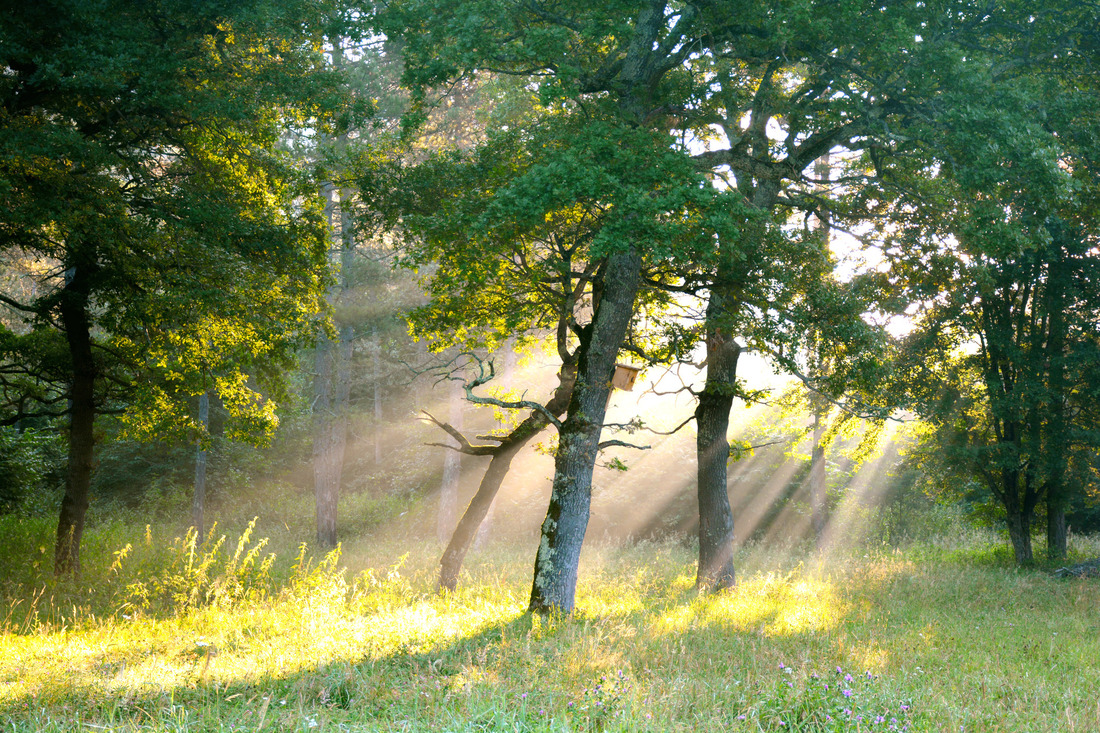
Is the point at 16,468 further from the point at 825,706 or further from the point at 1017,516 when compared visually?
the point at 1017,516

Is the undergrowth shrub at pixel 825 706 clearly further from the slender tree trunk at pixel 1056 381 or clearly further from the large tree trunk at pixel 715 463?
the slender tree trunk at pixel 1056 381

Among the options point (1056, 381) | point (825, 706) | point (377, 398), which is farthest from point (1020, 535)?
point (377, 398)

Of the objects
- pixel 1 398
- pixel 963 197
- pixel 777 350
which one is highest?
pixel 963 197

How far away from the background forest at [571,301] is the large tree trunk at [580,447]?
42mm

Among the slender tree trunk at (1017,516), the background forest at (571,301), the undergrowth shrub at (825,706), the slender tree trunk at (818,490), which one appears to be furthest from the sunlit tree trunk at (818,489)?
the undergrowth shrub at (825,706)

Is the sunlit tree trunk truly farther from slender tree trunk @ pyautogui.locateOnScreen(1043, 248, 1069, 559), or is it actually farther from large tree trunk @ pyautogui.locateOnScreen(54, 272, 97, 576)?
large tree trunk @ pyautogui.locateOnScreen(54, 272, 97, 576)

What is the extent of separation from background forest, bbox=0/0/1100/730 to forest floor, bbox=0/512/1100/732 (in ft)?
0.19

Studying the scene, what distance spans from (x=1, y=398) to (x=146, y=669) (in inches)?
739

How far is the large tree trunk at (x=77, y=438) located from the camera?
12.0 metres

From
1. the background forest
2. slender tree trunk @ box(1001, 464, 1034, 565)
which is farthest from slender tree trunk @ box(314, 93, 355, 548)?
slender tree trunk @ box(1001, 464, 1034, 565)

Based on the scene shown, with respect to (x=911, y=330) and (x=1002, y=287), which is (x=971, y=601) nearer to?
(x=911, y=330)

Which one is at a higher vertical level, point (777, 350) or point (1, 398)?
point (777, 350)

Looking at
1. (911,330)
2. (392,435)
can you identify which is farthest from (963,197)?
(392,435)

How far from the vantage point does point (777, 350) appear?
10.8 meters
